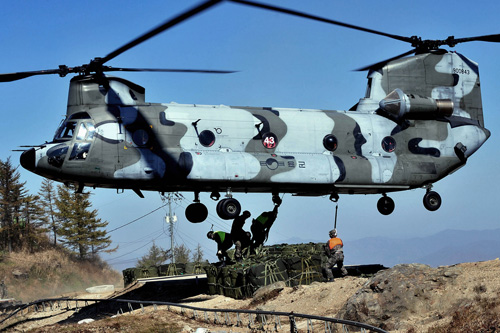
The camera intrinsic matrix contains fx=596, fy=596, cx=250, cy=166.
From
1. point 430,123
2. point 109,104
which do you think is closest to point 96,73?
point 109,104

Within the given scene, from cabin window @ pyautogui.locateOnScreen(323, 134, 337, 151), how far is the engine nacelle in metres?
2.58

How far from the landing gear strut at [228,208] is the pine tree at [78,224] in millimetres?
37527

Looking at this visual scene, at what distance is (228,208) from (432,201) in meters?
7.79

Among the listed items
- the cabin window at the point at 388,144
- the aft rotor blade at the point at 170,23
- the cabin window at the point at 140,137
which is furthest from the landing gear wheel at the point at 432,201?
the aft rotor blade at the point at 170,23

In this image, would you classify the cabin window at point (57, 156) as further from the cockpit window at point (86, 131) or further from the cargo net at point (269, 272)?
the cargo net at point (269, 272)

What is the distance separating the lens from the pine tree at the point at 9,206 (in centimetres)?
5153

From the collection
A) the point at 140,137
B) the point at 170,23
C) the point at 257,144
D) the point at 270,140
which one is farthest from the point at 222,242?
the point at 170,23

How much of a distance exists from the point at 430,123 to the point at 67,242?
40.6m

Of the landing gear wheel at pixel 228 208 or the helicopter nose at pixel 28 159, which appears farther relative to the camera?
the landing gear wheel at pixel 228 208

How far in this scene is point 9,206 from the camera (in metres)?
52.2

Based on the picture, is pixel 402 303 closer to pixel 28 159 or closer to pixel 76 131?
pixel 76 131

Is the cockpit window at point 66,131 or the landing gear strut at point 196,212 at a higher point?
the cockpit window at point 66,131

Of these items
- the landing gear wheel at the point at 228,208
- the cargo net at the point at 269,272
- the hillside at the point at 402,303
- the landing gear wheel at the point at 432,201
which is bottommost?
the hillside at the point at 402,303

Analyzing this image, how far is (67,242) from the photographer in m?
54.2
